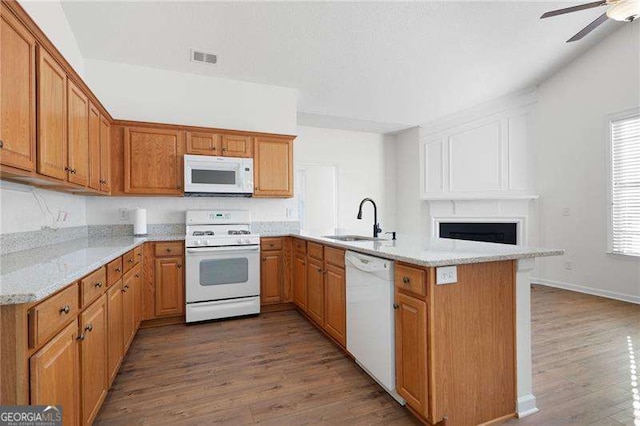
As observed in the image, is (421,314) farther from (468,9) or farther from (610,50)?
(610,50)

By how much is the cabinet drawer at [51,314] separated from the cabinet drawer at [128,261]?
3.39 ft

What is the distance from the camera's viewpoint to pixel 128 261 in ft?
8.21

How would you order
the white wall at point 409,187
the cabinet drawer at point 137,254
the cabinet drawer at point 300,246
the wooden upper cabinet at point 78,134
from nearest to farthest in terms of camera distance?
the wooden upper cabinet at point 78,134 < the cabinet drawer at point 137,254 < the cabinet drawer at point 300,246 < the white wall at point 409,187

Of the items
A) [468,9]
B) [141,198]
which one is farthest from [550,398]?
[141,198]

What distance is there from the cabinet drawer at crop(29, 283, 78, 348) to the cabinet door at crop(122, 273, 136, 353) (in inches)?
40.5

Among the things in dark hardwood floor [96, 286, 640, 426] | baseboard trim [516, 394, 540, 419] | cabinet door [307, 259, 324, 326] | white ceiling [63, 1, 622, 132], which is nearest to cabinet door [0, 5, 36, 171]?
dark hardwood floor [96, 286, 640, 426]

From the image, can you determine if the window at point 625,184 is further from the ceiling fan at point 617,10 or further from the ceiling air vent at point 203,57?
the ceiling air vent at point 203,57

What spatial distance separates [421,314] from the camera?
5.16 ft

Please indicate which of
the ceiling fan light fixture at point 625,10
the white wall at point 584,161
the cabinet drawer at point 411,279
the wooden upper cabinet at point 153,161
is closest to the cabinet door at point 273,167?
the wooden upper cabinet at point 153,161

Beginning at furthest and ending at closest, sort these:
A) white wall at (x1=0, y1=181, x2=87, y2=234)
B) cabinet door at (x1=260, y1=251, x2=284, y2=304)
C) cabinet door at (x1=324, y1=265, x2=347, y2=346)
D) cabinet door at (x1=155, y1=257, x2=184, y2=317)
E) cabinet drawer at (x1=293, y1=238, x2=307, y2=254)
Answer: cabinet door at (x1=260, y1=251, x2=284, y2=304), cabinet drawer at (x1=293, y1=238, x2=307, y2=254), cabinet door at (x1=155, y1=257, x2=184, y2=317), cabinet door at (x1=324, y1=265, x2=347, y2=346), white wall at (x1=0, y1=181, x2=87, y2=234)

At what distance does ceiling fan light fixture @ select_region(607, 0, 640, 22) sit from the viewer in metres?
2.58

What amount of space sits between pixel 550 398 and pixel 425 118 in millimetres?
5311

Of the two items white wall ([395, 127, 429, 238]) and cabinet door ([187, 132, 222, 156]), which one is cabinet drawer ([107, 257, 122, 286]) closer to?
cabinet door ([187, 132, 222, 156])

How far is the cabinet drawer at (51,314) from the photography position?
105 centimetres
